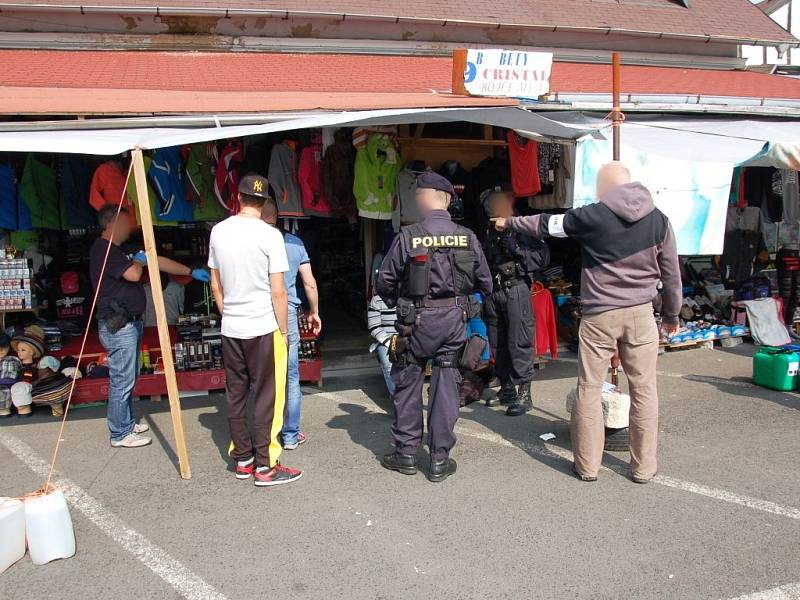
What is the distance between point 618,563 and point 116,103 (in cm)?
463

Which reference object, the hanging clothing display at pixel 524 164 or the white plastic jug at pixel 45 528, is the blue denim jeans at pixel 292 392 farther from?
the hanging clothing display at pixel 524 164

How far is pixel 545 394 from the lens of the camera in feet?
20.8

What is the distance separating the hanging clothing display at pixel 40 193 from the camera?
257 inches

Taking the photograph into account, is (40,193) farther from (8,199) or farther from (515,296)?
(515,296)

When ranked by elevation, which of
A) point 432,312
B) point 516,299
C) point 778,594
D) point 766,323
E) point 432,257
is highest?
point 432,257

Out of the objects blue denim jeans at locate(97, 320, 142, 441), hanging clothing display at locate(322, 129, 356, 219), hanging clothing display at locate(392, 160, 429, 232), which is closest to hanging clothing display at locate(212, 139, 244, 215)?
hanging clothing display at locate(322, 129, 356, 219)

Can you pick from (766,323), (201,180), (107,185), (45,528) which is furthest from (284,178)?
(766,323)

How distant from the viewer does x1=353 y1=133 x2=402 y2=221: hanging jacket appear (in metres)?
6.43

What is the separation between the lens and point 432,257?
428 centimetres

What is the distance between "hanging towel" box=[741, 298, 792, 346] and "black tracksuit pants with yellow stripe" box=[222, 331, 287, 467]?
21.4 feet

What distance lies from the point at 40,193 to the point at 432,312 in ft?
15.2

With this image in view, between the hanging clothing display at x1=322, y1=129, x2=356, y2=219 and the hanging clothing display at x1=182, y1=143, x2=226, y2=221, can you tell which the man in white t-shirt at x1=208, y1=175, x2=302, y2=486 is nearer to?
the hanging clothing display at x1=322, y1=129, x2=356, y2=219

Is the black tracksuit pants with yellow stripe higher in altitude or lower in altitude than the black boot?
higher

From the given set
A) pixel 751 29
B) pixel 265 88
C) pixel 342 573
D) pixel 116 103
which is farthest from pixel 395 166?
pixel 751 29
